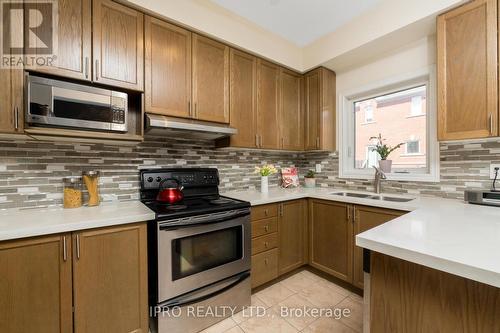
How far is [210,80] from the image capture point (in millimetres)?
1958

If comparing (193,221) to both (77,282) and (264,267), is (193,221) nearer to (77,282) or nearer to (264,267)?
(77,282)

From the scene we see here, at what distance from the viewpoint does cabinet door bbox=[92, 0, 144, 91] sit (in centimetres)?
145

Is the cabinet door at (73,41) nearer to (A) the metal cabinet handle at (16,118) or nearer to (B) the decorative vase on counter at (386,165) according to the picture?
(A) the metal cabinet handle at (16,118)

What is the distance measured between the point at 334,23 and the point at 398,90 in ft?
3.19

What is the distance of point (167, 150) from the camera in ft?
6.63

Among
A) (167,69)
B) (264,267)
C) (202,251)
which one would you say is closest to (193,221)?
(202,251)

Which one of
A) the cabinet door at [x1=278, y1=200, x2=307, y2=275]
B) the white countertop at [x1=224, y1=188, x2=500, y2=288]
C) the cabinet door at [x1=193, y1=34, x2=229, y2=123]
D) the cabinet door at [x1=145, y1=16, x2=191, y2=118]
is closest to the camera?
the white countertop at [x1=224, y1=188, x2=500, y2=288]

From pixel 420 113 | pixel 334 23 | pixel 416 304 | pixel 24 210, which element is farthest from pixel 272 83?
pixel 24 210

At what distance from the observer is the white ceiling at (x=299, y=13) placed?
1.88 metres

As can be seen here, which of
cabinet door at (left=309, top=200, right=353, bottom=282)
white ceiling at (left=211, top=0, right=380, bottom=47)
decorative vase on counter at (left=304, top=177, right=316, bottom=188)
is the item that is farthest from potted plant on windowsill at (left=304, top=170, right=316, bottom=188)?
white ceiling at (left=211, top=0, right=380, bottom=47)

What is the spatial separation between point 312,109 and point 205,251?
6.72ft

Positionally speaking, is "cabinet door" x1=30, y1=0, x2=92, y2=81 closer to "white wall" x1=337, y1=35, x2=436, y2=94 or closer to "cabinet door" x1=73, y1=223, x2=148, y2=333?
"cabinet door" x1=73, y1=223, x2=148, y2=333

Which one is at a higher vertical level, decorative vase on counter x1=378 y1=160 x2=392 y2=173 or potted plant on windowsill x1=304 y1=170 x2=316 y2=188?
decorative vase on counter x1=378 y1=160 x2=392 y2=173

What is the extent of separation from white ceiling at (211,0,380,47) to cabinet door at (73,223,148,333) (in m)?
2.04
